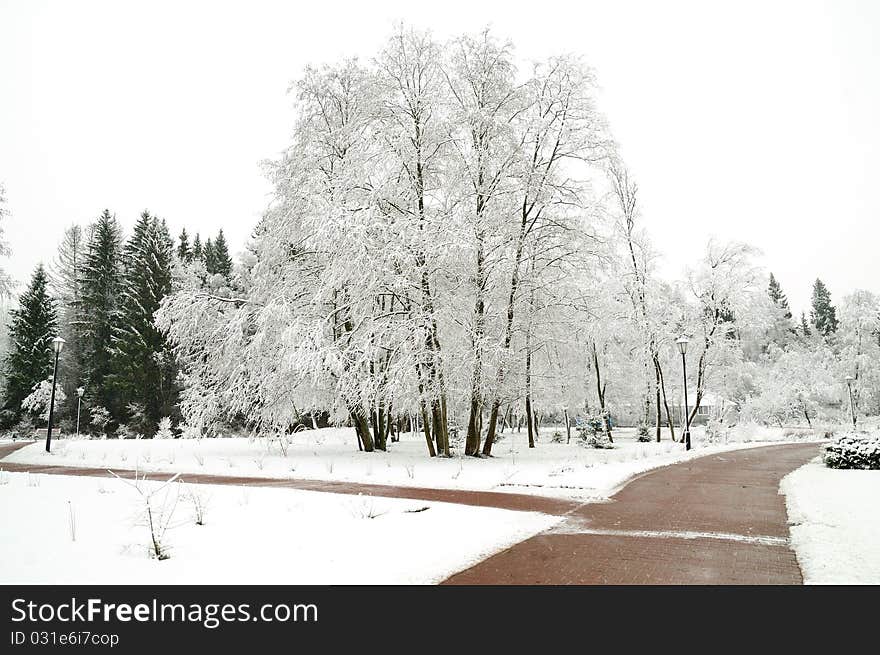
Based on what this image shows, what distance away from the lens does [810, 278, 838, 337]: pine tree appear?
83.6 m

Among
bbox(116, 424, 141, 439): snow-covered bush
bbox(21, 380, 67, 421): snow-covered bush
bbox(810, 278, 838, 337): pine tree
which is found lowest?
bbox(116, 424, 141, 439): snow-covered bush

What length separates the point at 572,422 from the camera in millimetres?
58469

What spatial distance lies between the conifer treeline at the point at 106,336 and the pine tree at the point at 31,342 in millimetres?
62

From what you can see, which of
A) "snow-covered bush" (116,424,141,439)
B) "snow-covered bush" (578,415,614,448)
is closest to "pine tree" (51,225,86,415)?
"snow-covered bush" (116,424,141,439)

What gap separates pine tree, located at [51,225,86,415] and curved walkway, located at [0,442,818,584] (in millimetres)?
32841

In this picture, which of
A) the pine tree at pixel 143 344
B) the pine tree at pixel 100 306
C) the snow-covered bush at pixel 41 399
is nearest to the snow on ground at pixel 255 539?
the pine tree at pixel 143 344

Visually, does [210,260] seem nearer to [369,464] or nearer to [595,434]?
[595,434]

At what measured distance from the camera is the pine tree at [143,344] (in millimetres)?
38625

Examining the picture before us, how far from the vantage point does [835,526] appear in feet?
25.4

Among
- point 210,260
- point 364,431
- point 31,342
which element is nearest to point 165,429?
point 31,342

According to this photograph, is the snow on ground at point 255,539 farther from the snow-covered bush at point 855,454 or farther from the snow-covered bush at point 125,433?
the snow-covered bush at point 125,433

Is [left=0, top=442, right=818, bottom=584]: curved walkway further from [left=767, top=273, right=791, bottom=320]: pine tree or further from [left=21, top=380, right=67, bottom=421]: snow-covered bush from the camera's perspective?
[left=767, top=273, right=791, bottom=320]: pine tree

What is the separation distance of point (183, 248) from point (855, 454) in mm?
51675

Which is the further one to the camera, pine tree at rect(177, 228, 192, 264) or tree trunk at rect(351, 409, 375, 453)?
pine tree at rect(177, 228, 192, 264)
